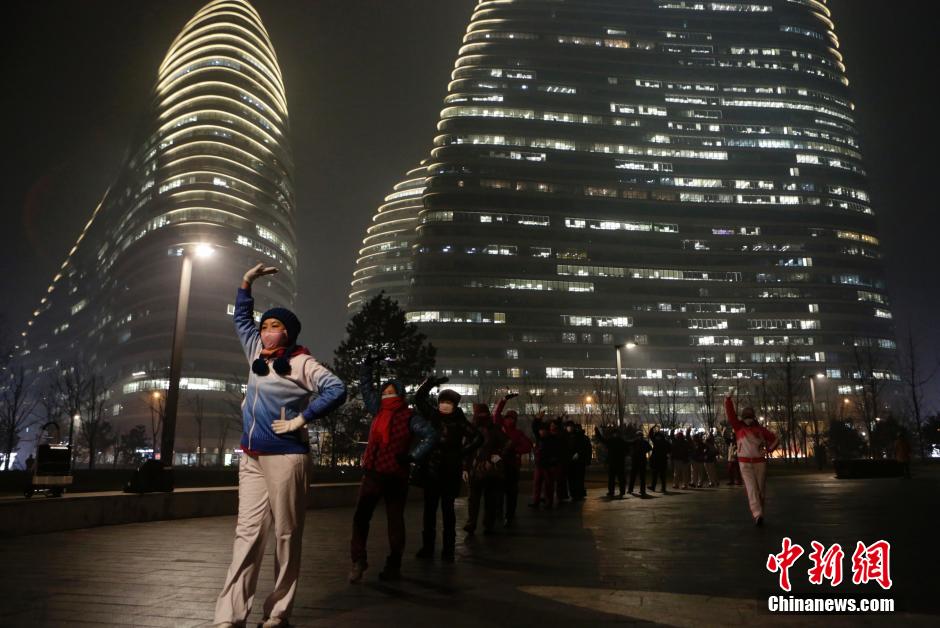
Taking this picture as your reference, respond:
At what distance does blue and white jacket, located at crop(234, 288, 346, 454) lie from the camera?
449cm

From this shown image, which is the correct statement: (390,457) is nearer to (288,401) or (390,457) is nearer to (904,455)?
(288,401)

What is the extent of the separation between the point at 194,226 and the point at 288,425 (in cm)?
13784

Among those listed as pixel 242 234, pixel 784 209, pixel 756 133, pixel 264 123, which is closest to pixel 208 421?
pixel 242 234

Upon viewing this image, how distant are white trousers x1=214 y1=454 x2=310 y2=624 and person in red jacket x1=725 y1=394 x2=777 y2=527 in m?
8.22

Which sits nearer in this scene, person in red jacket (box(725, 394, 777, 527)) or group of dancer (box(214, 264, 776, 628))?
group of dancer (box(214, 264, 776, 628))

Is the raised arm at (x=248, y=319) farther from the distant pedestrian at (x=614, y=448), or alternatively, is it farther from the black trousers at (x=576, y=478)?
the black trousers at (x=576, y=478)

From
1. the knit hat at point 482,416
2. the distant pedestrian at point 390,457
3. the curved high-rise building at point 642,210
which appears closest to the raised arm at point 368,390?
the distant pedestrian at point 390,457

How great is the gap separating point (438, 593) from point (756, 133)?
17454cm

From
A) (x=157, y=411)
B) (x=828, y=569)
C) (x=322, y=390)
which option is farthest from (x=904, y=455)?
(x=157, y=411)

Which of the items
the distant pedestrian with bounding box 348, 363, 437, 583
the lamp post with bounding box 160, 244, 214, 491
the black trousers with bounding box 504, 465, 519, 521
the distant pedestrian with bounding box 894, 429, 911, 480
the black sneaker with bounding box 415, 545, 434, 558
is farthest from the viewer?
the distant pedestrian with bounding box 894, 429, 911, 480

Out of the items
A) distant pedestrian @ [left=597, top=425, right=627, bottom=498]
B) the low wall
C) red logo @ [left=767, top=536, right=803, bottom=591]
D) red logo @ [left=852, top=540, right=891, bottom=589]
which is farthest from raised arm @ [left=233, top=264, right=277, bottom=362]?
distant pedestrian @ [left=597, top=425, right=627, bottom=498]

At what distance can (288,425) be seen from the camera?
439 centimetres

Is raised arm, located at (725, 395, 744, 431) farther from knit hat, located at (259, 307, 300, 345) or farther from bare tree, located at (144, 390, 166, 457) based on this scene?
bare tree, located at (144, 390, 166, 457)

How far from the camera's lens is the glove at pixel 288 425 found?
4375 mm
